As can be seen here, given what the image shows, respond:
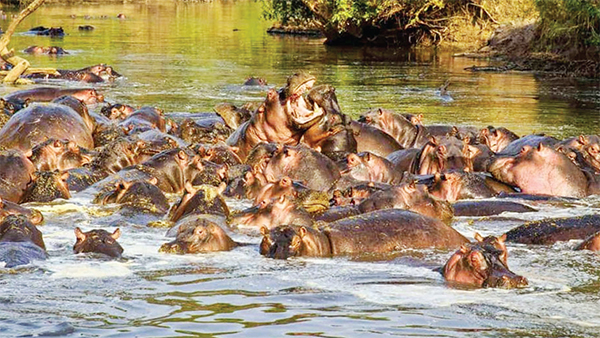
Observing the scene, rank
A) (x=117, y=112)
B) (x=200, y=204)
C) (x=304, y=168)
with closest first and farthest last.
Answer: (x=200, y=204) < (x=304, y=168) < (x=117, y=112)

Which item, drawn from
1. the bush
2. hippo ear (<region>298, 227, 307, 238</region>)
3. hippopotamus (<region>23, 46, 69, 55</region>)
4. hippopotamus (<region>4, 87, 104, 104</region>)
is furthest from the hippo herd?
hippopotamus (<region>23, 46, 69, 55</region>)

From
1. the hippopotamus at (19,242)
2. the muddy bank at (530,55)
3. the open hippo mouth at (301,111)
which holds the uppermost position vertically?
the open hippo mouth at (301,111)

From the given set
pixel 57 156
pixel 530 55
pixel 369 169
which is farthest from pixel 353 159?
pixel 530 55

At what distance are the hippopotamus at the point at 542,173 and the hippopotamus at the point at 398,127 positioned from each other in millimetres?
1929

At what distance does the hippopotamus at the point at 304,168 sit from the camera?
30.5ft

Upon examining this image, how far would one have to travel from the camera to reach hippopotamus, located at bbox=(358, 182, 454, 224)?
8.02 m

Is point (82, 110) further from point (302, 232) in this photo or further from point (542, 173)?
point (302, 232)

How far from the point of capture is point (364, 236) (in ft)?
23.5

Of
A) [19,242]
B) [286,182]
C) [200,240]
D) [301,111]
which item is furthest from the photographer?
[301,111]

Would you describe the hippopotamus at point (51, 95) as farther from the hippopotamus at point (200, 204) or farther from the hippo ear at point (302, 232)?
the hippo ear at point (302, 232)

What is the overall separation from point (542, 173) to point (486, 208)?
1.26m

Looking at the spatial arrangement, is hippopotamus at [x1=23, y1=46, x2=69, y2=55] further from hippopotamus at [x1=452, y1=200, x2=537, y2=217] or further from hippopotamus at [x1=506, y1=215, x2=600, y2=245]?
hippopotamus at [x1=506, y1=215, x2=600, y2=245]

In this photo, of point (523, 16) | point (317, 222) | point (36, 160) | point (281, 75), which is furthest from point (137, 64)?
point (317, 222)

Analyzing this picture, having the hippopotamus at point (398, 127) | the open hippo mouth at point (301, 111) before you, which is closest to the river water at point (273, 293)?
the open hippo mouth at point (301, 111)
